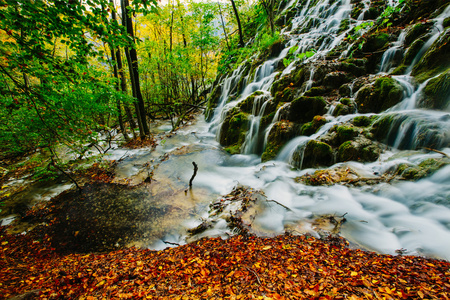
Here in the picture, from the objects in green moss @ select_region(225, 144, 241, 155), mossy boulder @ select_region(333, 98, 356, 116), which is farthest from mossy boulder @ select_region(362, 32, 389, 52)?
green moss @ select_region(225, 144, 241, 155)

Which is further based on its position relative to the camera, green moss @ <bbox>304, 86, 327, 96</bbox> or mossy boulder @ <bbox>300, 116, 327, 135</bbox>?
green moss @ <bbox>304, 86, 327, 96</bbox>

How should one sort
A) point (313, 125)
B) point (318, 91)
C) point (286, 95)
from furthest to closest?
point (286, 95) < point (318, 91) < point (313, 125)

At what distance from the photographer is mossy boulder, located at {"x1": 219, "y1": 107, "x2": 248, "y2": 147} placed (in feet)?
31.2

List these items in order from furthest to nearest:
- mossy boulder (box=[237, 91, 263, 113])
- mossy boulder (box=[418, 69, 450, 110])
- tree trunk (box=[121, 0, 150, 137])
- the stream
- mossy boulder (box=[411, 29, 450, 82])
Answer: mossy boulder (box=[237, 91, 263, 113]), tree trunk (box=[121, 0, 150, 137]), mossy boulder (box=[411, 29, 450, 82]), mossy boulder (box=[418, 69, 450, 110]), the stream

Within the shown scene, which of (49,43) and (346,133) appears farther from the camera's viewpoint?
(346,133)

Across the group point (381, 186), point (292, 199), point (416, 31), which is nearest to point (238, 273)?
point (292, 199)

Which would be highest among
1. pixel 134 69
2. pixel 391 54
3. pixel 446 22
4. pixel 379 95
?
pixel 446 22

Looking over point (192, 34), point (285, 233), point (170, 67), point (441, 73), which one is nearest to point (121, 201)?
point (285, 233)

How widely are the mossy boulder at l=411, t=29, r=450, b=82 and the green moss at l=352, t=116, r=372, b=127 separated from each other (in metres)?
1.95

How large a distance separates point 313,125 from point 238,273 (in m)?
5.83

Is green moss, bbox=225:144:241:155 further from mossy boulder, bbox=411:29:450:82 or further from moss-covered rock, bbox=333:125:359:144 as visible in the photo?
mossy boulder, bbox=411:29:450:82

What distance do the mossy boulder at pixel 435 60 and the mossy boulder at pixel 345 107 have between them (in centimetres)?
179

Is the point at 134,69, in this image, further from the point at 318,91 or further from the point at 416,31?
the point at 416,31

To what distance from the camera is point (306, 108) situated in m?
7.18
